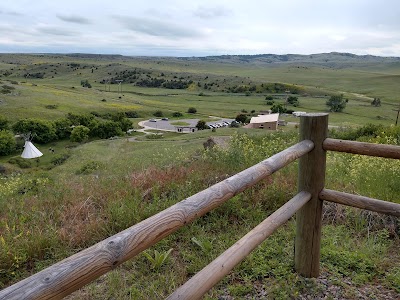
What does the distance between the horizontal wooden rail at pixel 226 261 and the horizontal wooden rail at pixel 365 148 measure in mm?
516

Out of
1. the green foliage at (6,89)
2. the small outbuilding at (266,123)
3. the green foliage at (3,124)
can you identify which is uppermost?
the green foliage at (6,89)

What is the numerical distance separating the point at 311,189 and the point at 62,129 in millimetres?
53719

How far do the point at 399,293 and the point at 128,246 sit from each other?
8.95ft

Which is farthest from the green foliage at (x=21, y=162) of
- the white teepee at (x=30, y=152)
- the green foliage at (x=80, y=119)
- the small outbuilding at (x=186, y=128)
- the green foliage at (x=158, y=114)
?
the green foliage at (x=158, y=114)

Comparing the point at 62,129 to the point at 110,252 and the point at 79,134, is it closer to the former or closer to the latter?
the point at 79,134

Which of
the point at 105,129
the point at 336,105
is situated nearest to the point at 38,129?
the point at 105,129

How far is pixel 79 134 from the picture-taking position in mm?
49562

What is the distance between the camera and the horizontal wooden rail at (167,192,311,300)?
1.73 m

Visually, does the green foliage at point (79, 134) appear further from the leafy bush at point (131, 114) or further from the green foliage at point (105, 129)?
the leafy bush at point (131, 114)

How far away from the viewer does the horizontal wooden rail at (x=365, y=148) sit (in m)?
2.56

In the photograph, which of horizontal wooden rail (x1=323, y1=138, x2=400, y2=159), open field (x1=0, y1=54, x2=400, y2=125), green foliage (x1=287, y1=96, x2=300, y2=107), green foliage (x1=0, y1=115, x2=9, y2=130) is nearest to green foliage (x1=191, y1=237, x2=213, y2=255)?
horizontal wooden rail (x1=323, y1=138, x2=400, y2=159)

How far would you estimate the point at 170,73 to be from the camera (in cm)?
14025

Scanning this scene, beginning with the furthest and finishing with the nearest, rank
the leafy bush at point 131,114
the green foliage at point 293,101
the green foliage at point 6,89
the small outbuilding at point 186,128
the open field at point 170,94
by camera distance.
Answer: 1. the green foliage at point 293,101
2. the leafy bush at point 131,114
3. the green foliage at point 6,89
4. the open field at point 170,94
5. the small outbuilding at point 186,128

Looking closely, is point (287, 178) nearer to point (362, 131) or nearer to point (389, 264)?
point (389, 264)
